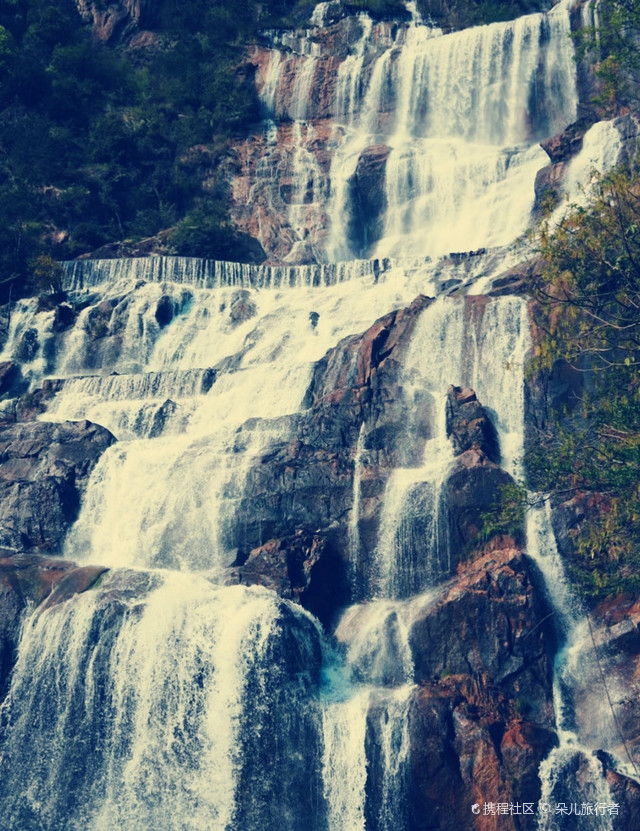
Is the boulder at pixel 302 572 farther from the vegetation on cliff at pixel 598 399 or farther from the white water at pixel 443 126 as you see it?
the white water at pixel 443 126

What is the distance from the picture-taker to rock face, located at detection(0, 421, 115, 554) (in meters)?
35.8

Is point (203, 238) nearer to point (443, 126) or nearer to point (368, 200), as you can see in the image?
point (368, 200)

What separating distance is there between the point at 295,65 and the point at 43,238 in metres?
20.7

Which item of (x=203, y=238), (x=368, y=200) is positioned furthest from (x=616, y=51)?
(x=203, y=238)

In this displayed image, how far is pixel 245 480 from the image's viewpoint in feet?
112

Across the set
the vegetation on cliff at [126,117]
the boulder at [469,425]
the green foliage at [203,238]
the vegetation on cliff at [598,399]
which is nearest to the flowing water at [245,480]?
the boulder at [469,425]

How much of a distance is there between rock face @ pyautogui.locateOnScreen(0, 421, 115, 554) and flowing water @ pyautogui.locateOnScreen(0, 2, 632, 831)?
689 millimetres

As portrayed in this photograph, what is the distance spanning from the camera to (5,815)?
1097 inches

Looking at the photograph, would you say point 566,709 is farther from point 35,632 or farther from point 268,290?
point 268,290

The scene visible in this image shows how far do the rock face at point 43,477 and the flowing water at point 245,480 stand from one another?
2.26ft

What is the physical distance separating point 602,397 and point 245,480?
12141 millimetres

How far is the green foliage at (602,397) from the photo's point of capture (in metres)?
25.6

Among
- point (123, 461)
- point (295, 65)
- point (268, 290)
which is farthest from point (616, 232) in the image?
point (295, 65)

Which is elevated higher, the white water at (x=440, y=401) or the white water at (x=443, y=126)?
the white water at (x=443, y=126)
